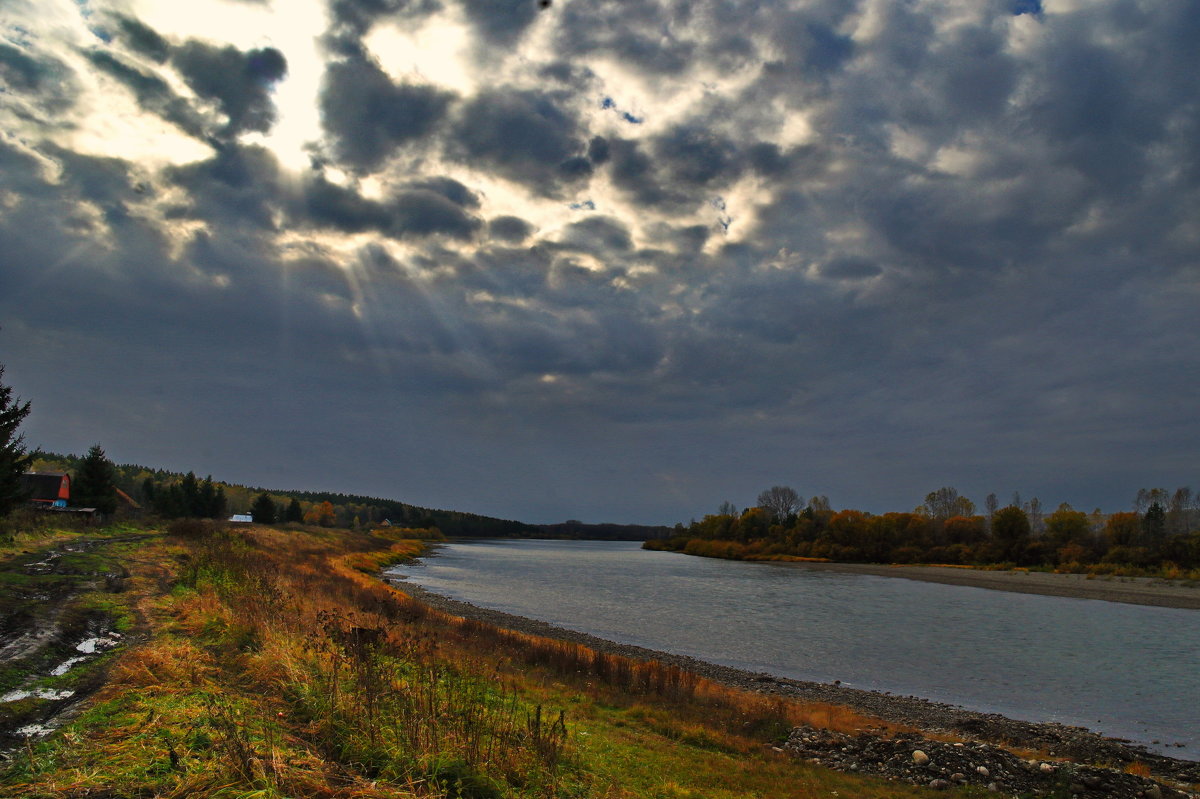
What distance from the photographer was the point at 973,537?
13038cm

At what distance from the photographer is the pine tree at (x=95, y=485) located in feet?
191

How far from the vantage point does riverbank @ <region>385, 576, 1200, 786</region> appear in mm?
15414

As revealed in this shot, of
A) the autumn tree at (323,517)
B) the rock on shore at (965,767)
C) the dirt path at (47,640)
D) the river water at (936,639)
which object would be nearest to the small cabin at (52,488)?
the river water at (936,639)

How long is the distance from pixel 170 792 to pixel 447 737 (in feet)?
8.63

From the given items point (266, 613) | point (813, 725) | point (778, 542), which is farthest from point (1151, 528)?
point (266, 613)

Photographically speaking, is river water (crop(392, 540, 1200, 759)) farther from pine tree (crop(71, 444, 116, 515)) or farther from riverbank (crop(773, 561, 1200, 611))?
pine tree (crop(71, 444, 116, 515))

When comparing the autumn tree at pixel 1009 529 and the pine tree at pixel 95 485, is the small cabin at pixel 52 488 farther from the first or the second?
the autumn tree at pixel 1009 529

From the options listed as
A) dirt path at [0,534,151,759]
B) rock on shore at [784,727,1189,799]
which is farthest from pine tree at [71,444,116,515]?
rock on shore at [784,727,1189,799]

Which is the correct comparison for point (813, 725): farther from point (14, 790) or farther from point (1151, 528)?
point (1151, 528)

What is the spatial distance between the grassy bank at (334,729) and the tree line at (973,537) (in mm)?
102773

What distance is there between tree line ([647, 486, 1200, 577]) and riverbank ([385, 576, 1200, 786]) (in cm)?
8969

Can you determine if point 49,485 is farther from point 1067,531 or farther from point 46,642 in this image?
point 1067,531

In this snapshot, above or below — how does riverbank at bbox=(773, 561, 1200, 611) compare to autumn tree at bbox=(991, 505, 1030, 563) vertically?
below

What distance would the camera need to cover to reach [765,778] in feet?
37.4
